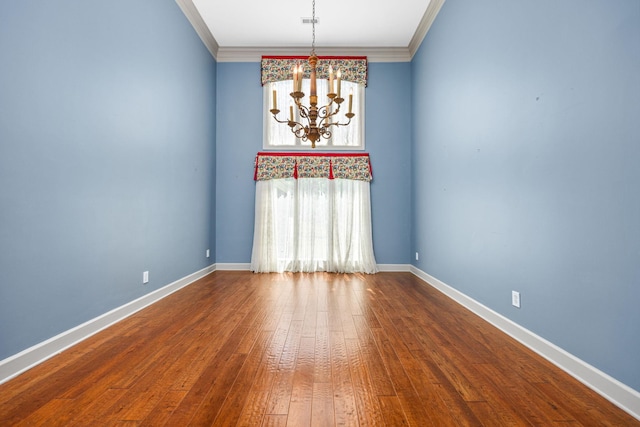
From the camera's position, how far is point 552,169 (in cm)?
211

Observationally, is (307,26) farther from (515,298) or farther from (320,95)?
(515,298)

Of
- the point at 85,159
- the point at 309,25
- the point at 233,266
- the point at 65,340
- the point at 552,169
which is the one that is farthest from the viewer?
the point at 233,266

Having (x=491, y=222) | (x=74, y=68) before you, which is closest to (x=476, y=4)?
(x=491, y=222)

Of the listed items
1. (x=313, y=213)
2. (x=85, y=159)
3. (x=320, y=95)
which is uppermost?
(x=320, y=95)

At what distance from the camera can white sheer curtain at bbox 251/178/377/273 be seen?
5293 millimetres

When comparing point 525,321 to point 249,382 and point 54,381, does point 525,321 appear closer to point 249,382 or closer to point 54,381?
point 249,382

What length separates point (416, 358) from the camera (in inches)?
83.4

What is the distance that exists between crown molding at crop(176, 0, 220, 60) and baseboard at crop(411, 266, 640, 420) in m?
4.68

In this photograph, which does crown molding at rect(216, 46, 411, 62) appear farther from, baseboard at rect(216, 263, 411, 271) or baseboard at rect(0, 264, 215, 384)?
baseboard at rect(0, 264, 215, 384)

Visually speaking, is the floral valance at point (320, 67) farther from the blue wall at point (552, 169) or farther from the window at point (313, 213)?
the blue wall at point (552, 169)

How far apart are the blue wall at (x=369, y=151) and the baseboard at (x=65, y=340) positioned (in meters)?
2.05

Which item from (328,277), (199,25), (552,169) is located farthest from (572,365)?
(199,25)

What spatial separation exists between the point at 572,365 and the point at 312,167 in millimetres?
4143

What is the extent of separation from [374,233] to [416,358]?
338 centimetres
